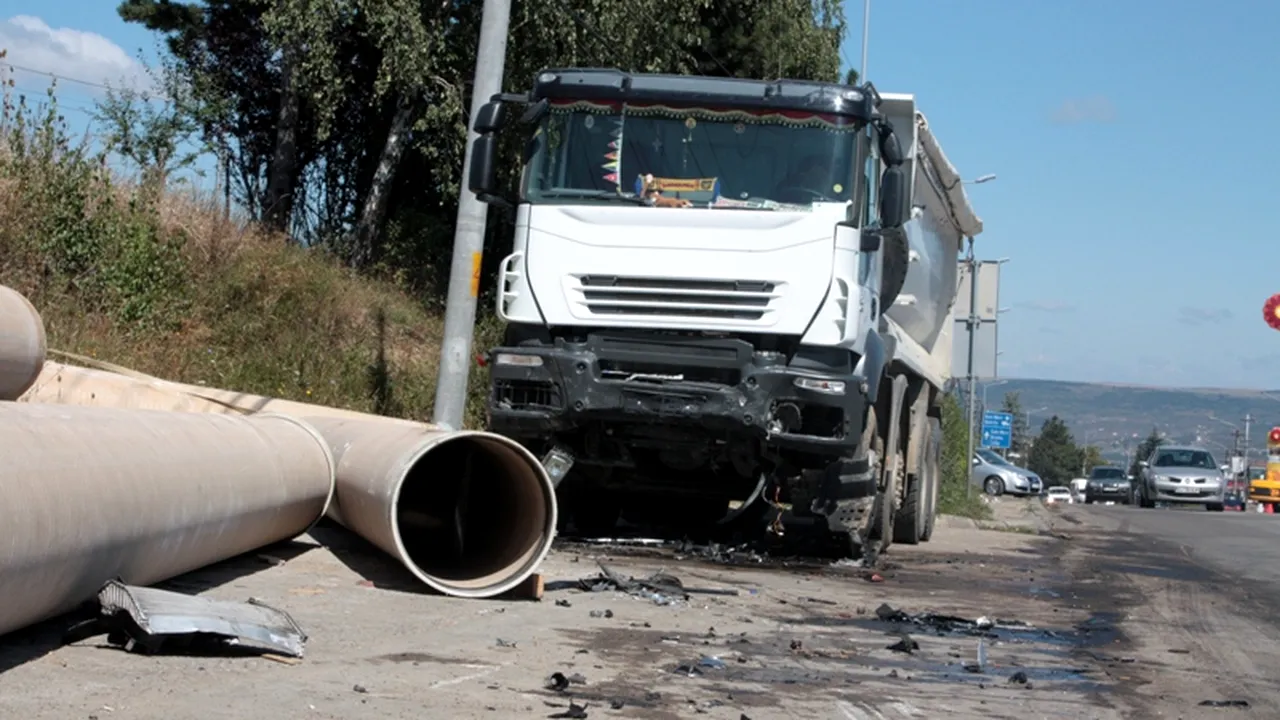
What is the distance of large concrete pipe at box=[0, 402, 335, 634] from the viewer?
5.16 meters

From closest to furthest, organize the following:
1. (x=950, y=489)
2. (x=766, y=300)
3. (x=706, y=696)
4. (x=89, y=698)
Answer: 1. (x=89, y=698)
2. (x=706, y=696)
3. (x=766, y=300)
4. (x=950, y=489)

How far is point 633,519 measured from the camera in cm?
1354

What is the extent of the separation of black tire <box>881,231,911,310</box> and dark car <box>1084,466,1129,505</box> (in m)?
43.6

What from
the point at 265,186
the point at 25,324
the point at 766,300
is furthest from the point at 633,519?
the point at 265,186

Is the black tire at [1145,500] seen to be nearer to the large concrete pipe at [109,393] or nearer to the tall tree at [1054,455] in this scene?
the large concrete pipe at [109,393]

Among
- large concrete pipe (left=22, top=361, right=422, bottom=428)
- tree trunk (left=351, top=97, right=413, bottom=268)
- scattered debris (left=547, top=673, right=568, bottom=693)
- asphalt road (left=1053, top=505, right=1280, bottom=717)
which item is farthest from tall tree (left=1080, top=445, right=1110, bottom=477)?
scattered debris (left=547, top=673, right=568, bottom=693)

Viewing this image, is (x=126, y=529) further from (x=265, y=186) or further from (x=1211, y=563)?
(x=265, y=186)

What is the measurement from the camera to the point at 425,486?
400 inches

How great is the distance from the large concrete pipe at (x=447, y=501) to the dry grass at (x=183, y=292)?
5.44 meters

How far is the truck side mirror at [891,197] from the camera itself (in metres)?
10.6

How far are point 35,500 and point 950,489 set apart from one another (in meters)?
21.1

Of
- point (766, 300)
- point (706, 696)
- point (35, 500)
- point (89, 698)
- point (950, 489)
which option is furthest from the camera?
point (950, 489)

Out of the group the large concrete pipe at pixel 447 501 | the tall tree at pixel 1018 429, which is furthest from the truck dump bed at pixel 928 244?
the tall tree at pixel 1018 429

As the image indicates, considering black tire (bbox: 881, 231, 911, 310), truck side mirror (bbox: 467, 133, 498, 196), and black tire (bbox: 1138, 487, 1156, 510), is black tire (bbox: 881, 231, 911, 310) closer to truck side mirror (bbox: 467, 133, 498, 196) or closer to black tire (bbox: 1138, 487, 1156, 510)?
truck side mirror (bbox: 467, 133, 498, 196)
